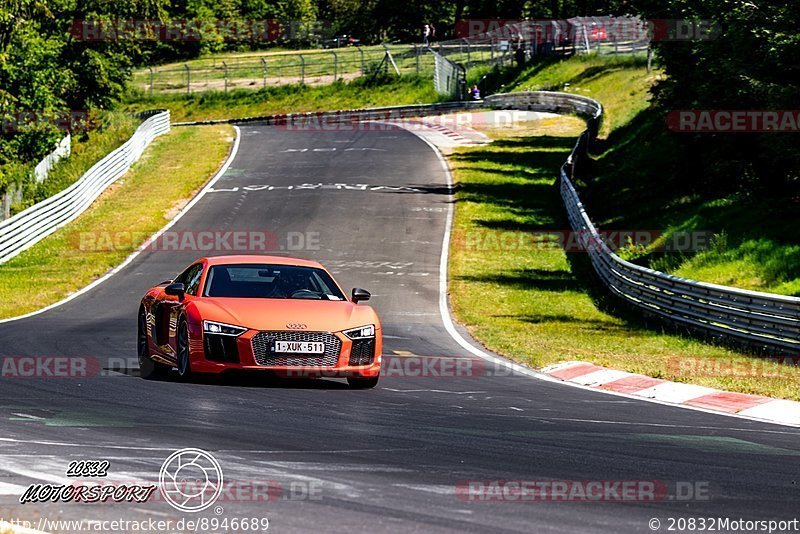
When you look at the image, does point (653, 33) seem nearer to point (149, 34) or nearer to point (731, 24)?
point (731, 24)

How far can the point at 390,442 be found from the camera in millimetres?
9133

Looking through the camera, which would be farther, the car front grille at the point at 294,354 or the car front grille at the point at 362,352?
the car front grille at the point at 362,352

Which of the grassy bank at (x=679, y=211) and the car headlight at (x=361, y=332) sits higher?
the car headlight at (x=361, y=332)

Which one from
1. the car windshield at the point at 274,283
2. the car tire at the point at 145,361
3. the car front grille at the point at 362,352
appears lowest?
the car tire at the point at 145,361

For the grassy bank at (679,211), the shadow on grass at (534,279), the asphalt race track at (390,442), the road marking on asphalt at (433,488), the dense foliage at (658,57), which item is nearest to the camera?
the asphalt race track at (390,442)

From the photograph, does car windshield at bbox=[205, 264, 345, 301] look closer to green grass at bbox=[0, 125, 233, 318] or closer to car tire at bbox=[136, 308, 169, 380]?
car tire at bbox=[136, 308, 169, 380]

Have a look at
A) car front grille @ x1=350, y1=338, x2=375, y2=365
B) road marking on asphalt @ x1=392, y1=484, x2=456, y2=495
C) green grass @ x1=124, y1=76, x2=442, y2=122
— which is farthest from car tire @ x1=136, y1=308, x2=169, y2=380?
green grass @ x1=124, y1=76, x2=442, y2=122

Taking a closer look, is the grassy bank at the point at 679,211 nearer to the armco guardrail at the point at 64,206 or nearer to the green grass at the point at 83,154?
the armco guardrail at the point at 64,206

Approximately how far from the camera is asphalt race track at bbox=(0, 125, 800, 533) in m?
6.98

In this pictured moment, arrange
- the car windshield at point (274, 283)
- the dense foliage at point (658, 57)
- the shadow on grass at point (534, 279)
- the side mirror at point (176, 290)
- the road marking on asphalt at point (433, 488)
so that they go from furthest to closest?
the shadow on grass at point (534, 279) < the dense foliage at point (658, 57) < the car windshield at point (274, 283) < the side mirror at point (176, 290) < the road marking on asphalt at point (433, 488)

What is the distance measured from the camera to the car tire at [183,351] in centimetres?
1229

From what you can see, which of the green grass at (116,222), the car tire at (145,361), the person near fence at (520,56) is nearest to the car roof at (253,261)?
the car tire at (145,361)

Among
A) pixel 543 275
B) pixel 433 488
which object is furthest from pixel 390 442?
pixel 543 275

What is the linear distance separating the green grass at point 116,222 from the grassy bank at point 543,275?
8701 mm
